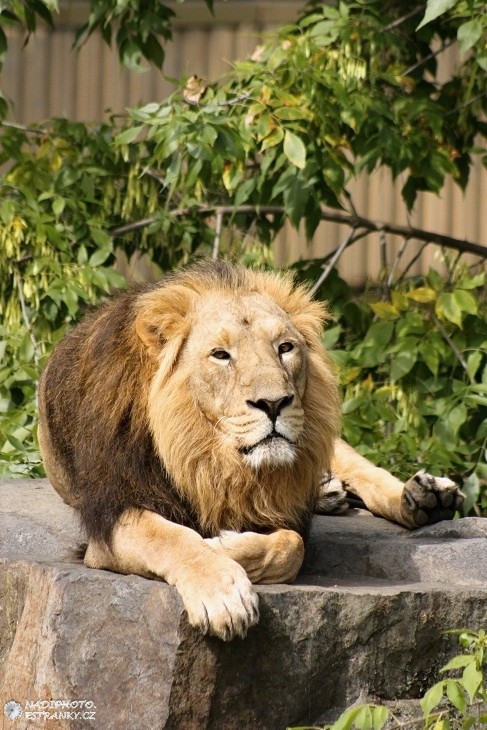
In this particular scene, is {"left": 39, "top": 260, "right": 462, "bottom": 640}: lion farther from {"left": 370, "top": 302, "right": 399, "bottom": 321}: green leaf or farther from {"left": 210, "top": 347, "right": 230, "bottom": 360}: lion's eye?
{"left": 370, "top": 302, "right": 399, "bottom": 321}: green leaf

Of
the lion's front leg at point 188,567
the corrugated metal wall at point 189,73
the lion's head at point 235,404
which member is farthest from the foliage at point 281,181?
the corrugated metal wall at point 189,73

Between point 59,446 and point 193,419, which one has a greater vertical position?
point 193,419

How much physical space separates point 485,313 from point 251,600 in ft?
9.62

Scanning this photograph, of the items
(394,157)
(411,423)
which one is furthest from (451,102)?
(411,423)

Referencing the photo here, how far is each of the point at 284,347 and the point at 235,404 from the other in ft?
0.96

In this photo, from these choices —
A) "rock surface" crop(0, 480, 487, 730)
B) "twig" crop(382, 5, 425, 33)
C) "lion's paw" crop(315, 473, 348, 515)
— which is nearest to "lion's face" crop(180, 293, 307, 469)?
"rock surface" crop(0, 480, 487, 730)

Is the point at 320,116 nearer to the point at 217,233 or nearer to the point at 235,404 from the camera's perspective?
the point at 217,233

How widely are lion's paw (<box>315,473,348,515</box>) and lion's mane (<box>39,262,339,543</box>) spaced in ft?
2.97

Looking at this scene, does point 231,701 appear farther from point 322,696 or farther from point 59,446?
point 59,446

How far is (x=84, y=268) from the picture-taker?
618 cm

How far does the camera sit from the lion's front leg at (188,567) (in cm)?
342

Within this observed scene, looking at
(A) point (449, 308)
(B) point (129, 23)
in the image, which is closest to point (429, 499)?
(A) point (449, 308)

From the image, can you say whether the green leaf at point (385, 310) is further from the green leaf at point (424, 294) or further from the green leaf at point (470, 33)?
the green leaf at point (470, 33)

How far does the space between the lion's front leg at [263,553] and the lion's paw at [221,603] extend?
221 mm
